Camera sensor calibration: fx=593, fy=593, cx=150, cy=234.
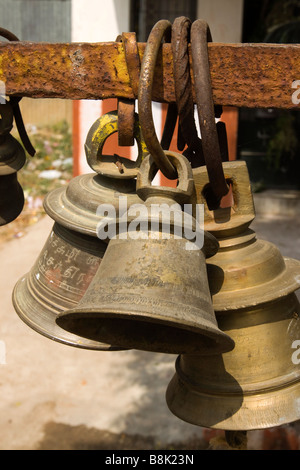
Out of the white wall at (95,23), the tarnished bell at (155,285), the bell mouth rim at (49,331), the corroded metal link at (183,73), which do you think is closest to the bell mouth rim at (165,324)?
the tarnished bell at (155,285)

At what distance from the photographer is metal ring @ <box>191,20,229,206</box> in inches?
47.0

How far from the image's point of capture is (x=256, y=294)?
1.30 metres

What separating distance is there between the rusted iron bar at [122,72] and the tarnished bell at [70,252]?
4.4 inches

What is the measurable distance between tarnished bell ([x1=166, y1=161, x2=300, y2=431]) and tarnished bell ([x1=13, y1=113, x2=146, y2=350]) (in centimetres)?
24

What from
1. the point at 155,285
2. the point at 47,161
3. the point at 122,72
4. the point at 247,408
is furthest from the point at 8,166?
the point at 47,161

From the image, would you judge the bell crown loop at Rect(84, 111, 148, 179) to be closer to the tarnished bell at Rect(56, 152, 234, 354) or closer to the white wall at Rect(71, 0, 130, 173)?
the tarnished bell at Rect(56, 152, 234, 354)

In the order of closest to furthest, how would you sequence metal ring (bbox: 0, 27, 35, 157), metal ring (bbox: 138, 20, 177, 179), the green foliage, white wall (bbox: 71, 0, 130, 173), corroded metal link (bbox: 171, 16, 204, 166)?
metal ring (bbox: 138, 20, 177, 179)
corroded metal link (bbox: 171, 16, 204, 166)
metal ring (bbox: 0, 27, 35, 157)
white wall (bbox: 71, 0, 130, 173)
the green foliage

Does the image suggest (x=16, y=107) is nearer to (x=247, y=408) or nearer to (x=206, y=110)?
(x=206, y=110)

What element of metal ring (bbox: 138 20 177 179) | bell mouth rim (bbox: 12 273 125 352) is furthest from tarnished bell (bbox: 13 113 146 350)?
metal ring (bbox: 138 20 177 179)

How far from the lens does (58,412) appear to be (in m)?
4.05

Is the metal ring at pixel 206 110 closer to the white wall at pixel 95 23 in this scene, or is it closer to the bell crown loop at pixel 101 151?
the bell crown loop at pixel 101 151
